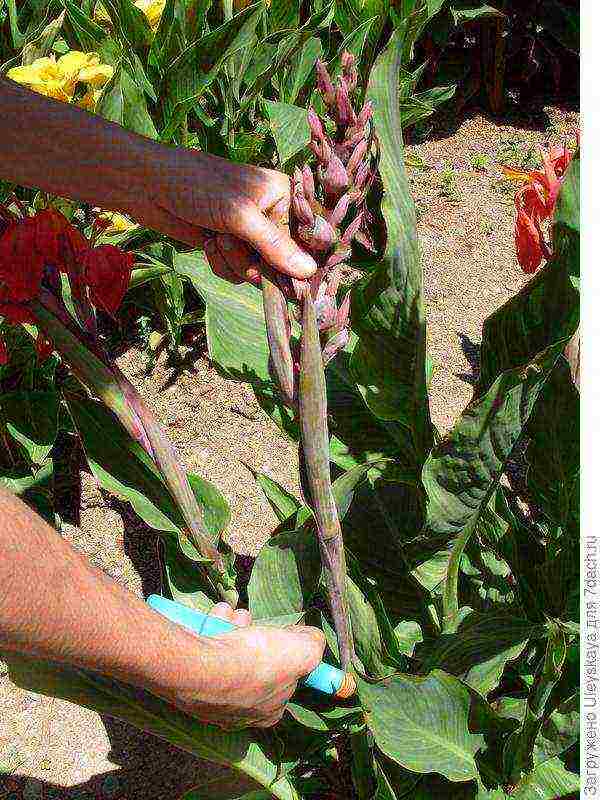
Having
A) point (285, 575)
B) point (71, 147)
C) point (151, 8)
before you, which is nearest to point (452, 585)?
point (285, 575)

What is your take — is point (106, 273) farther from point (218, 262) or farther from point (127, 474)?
point (127, 474)

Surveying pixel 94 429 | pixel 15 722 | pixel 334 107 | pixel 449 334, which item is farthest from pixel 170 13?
pixel 15 722

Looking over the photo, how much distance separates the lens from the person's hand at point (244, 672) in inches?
27.6

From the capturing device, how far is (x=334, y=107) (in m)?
0.75

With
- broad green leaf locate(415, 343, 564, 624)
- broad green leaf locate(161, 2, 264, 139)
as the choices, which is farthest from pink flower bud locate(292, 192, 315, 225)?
broad green leaf locate(161, 2, 264, 139)

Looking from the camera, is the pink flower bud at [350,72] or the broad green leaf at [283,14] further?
the broad green leaf at [283,14]

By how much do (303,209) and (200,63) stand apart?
1215 mm

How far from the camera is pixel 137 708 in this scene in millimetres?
1023

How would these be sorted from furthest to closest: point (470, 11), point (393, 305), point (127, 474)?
1. point (470, 11)
2. point (127, 474)
3. point (393, 305)

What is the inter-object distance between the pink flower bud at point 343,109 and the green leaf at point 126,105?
0.98 metres

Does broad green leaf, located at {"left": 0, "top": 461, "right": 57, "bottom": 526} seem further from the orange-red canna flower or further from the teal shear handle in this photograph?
the orange-red canna flower

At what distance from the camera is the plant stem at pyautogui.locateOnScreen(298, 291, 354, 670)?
30.0 inches

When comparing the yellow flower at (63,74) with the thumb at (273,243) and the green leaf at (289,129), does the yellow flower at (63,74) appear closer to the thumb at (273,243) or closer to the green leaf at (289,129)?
the green leaf at (289,129)

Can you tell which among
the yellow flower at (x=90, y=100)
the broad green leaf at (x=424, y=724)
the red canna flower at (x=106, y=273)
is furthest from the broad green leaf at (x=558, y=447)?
the yellow flower at (x=90, y=100)
